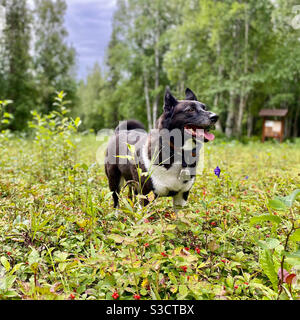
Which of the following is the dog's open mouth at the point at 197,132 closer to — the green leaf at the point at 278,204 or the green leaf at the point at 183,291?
the green leaf at the point at 278,204

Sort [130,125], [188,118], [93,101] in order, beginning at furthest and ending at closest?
1. [93,101]
2. [130,125]
3. [188,118]

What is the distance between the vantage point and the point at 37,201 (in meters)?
3.24

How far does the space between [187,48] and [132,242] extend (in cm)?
1886

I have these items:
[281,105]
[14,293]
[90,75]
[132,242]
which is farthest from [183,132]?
[90,75]

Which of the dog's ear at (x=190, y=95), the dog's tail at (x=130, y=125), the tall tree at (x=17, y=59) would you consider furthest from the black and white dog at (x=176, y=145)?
the tall tree at (x=17, y=59)

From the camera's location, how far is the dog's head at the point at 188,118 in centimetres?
254

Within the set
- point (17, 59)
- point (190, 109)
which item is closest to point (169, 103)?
point (190, 109)

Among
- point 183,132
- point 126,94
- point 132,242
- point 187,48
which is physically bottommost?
point 132,242

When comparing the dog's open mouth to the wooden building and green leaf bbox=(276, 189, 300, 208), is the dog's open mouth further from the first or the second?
the wooden building

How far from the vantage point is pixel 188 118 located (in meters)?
2.56

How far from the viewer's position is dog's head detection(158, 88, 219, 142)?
254 centimetres

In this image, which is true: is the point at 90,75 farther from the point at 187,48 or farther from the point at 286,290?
the point at 286,290

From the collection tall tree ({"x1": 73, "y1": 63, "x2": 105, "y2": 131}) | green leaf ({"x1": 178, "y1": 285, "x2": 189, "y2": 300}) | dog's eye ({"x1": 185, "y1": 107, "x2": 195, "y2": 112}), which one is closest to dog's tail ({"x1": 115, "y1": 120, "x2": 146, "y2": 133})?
dog's eye ({"x1": 185, "y1": 107, "x2": 195, "y2": 112})

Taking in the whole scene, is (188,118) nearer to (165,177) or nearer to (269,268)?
(165,177)
